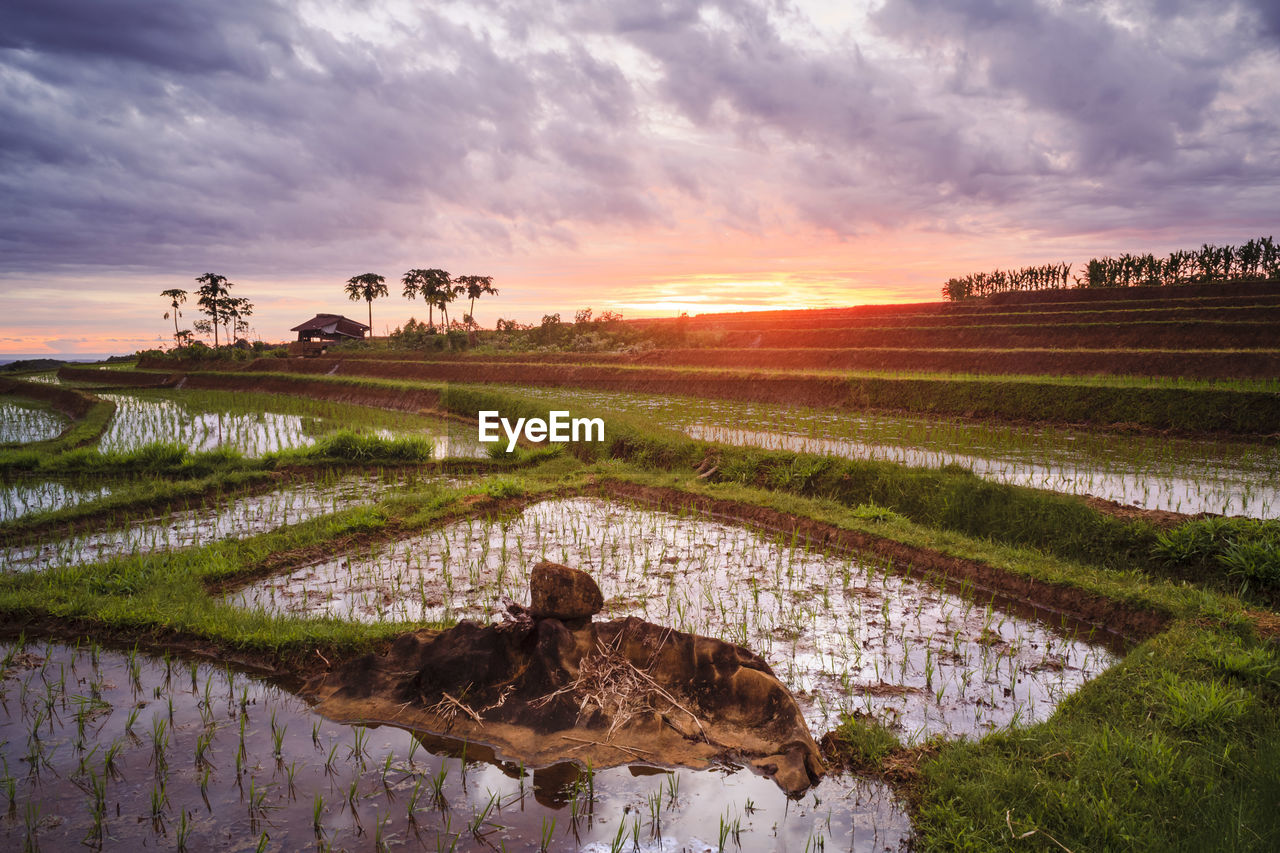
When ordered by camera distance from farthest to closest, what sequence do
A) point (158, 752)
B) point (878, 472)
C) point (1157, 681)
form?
1. point (878, 472)
2. point (1157, 681)
3. point (158, 752)

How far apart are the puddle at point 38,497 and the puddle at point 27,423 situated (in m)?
5.18

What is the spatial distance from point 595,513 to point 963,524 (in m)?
3.98

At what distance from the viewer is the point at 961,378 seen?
47.2ft

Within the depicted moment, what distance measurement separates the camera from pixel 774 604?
196 inches

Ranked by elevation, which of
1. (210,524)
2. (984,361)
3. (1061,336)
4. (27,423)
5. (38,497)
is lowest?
(210,524)

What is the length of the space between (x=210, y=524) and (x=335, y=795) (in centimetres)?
570

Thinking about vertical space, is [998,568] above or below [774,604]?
above

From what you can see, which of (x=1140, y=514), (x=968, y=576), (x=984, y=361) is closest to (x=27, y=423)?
(x=968, y=576)

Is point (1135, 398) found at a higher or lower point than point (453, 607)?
higher

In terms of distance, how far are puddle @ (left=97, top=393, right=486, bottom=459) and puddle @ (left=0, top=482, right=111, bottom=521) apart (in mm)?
2295

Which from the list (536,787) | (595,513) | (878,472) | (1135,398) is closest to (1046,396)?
(1135,398)

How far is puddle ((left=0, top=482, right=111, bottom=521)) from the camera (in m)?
7.74

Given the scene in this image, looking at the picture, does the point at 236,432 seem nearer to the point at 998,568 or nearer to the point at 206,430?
the point at 206,430

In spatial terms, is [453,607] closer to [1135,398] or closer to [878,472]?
[878,472]
